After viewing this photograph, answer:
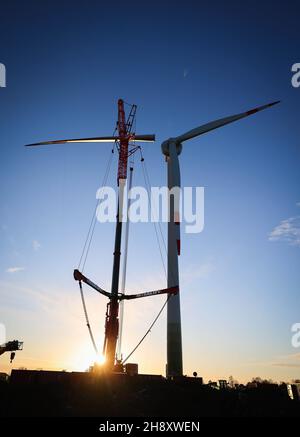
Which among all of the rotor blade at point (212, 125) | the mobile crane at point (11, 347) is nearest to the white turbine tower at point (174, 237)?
the rotor blade at point (212, 125)

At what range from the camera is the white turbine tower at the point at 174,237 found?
171ft

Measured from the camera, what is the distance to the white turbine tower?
52053 millimetres

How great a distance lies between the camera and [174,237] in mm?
57750

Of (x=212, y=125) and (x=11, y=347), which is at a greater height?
(x=212, y=125)

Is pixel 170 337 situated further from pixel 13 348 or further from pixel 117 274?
pixel 13 348

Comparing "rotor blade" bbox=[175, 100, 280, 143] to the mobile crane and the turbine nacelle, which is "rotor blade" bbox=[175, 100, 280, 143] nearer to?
the turbine nacelle

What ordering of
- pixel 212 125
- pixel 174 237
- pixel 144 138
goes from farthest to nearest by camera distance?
Answer: pixel 144 138, pixel 212 125, pixel 174 237

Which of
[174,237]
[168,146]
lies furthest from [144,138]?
[174,237]

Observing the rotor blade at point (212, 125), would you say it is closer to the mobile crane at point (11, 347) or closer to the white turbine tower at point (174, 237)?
the white turbine tower at point (174, 237)

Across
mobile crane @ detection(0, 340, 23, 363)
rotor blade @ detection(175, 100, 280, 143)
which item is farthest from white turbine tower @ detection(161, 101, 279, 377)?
mobile crane @ detection(0, 340, 23, 363)

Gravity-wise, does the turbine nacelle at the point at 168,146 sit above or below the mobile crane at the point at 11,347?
above

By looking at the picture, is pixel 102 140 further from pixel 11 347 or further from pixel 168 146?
pixel 11 347
